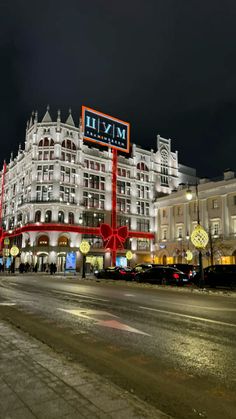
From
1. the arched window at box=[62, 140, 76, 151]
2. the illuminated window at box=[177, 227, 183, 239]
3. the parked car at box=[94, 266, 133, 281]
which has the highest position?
the arched window at box=[62, 140, 76, 151]

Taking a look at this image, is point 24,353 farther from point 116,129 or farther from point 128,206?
point 128,206

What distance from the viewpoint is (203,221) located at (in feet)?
187

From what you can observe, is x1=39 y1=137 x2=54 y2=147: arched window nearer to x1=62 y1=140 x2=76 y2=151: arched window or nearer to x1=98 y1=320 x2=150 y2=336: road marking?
x1=62 y1=140 x2=76 y2=151: arched window

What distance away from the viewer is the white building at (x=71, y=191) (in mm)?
59341

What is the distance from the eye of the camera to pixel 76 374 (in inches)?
186

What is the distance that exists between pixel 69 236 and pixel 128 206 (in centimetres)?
1637

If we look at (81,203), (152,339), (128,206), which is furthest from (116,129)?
→ (152,339)

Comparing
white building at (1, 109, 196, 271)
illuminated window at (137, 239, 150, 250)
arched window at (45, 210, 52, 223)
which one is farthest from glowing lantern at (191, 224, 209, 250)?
illuminated window at (137, 239, 150, 250)

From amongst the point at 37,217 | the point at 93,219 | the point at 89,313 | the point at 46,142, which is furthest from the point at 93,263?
the point at 89,313

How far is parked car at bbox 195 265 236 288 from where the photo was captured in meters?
25.4

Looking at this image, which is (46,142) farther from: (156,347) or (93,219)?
(156,347)

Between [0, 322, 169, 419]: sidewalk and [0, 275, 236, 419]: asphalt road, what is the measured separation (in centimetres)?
40

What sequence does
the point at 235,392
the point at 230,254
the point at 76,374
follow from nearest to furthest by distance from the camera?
the point at 235,392
the point at 76,374
the point at 230,254

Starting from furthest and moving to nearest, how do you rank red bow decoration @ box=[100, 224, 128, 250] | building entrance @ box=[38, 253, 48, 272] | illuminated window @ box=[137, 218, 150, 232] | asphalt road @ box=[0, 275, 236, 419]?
illuminated window @ box=[137, 218, 150, 232], building entrance @ box=[38, 253, 48, 272], red bow decoration @ box=[100, 224, 128, 250], asphalt road @ box=[0, 275, 236, 419]
